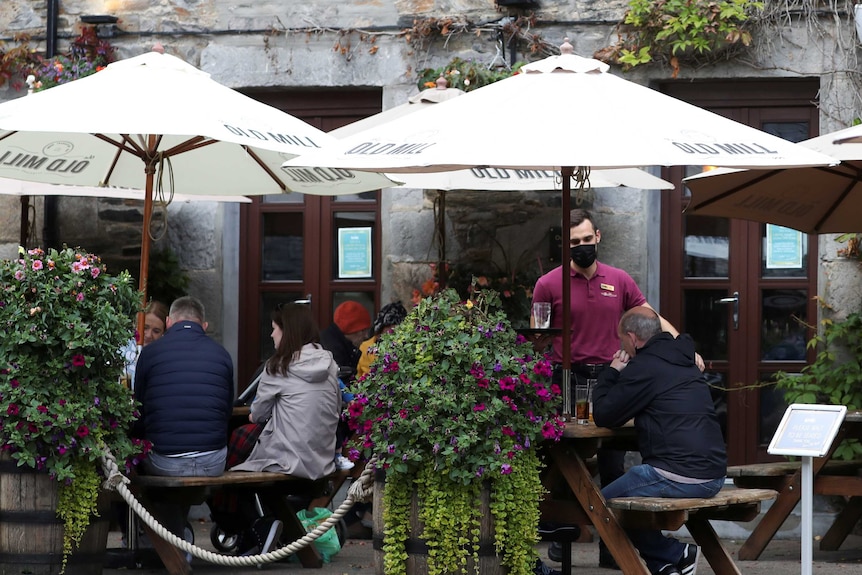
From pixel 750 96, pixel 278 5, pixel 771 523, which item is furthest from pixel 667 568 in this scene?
pixel 278 5

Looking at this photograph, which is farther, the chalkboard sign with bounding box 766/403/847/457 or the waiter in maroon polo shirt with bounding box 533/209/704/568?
the waiter in maroon polo shirt with bounding box 533/209/704/568

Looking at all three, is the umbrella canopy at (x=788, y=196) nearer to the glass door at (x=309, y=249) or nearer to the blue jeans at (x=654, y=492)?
the blue jeans at (x=654, y=492)

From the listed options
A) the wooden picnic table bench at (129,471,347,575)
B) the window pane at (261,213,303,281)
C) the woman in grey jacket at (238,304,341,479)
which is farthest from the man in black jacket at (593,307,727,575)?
the window pane at (261,213,303,281)

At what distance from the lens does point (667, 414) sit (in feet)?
17.9

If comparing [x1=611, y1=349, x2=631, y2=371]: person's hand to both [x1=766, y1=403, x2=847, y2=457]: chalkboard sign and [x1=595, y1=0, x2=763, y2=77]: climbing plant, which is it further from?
[x1=595, y1=0, x2=763, y2=77]: climbing plant

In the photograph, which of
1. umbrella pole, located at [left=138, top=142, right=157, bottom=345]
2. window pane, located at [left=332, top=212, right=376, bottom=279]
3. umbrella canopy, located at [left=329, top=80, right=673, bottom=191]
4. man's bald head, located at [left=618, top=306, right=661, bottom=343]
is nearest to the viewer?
man's bald head, located at [left=618, top=306, right=661, bottom=343]

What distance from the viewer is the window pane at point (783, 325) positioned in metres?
8.25

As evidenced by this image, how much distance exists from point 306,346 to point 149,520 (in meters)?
1.39

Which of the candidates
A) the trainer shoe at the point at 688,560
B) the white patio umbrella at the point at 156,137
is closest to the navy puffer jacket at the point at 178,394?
the white patio umbrella at the point at 156,137

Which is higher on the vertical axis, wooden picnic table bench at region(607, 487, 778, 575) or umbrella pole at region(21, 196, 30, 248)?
umbrella pole at region(21, 196, 30, 248)

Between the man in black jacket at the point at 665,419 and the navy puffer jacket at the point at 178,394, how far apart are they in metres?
1.79

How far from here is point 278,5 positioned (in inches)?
342

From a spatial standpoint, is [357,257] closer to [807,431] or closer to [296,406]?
[296,406]

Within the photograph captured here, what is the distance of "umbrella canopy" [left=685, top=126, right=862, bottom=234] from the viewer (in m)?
6.47
